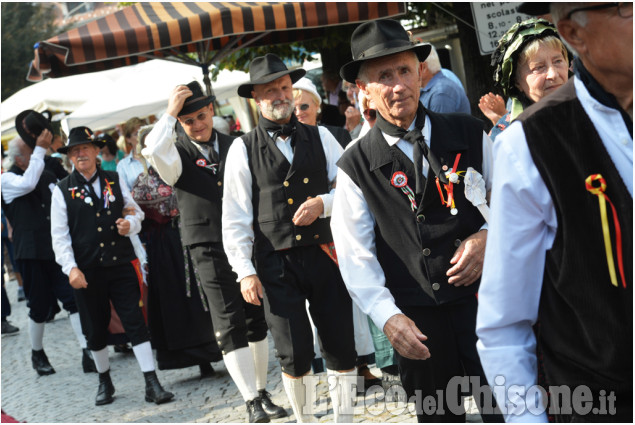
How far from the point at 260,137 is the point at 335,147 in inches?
19.1

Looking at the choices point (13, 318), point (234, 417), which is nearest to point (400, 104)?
point (234, 417)

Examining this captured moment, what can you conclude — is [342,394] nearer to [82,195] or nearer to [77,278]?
[77,278]

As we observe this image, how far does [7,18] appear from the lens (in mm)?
34906

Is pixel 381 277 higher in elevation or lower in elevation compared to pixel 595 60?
lower

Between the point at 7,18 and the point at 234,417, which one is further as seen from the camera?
the point at 7,18

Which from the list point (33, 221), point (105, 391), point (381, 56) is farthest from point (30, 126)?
point (381, 56)

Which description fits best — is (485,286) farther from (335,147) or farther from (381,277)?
(335,147)

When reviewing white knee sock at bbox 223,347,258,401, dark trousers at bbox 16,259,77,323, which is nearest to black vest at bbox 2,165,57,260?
dark trousers at bbox 16,259,77,323

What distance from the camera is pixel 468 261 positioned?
3.42m

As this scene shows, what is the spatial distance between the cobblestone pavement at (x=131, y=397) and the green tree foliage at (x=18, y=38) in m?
26.8

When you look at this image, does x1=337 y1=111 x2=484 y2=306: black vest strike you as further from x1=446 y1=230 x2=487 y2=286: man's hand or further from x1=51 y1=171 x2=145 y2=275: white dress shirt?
x1=51 y1=171 x2=145 y2=275: white dress shirt

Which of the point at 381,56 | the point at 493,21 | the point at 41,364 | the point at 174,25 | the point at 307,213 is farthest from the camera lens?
the point at 41,364

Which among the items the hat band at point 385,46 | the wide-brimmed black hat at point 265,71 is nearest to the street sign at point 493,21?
the wide-brimmed black hat at point 265,71

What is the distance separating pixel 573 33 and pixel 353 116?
214 inches
